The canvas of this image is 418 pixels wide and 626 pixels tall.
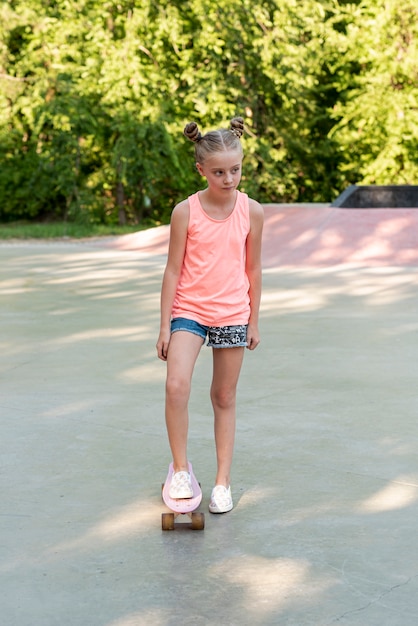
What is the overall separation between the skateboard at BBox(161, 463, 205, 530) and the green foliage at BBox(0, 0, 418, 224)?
20.1 m

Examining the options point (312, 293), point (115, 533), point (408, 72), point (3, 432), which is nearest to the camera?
point (115, 533)

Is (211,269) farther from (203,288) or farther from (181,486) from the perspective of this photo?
(181,486)

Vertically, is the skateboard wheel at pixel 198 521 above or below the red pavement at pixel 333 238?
above

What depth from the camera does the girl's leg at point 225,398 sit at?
4.43 metres

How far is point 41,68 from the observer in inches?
1011

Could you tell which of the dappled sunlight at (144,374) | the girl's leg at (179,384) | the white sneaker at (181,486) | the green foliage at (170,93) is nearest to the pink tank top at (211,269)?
the girl's leg at (179,384)

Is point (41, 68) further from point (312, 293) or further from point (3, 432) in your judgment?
point (3, 432)

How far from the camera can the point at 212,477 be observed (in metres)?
4.89

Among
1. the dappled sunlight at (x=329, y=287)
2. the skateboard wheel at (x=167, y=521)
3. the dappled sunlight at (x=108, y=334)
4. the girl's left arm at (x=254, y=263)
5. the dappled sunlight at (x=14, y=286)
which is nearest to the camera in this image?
the skateboard wheel at (x=167, y=521)

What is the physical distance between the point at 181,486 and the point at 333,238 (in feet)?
44.2

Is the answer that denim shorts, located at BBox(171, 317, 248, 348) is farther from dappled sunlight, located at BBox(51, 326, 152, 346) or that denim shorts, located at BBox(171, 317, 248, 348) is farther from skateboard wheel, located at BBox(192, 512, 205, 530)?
dappled sunlight, located at BBox(51, 326, 152, 346)

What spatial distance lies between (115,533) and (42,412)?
215 centimetres

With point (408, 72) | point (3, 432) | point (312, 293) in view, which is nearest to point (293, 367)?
point (3, 432)

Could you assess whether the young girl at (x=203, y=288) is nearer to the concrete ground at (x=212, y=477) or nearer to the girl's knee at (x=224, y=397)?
the girl's knee at (x=224, y=397)
